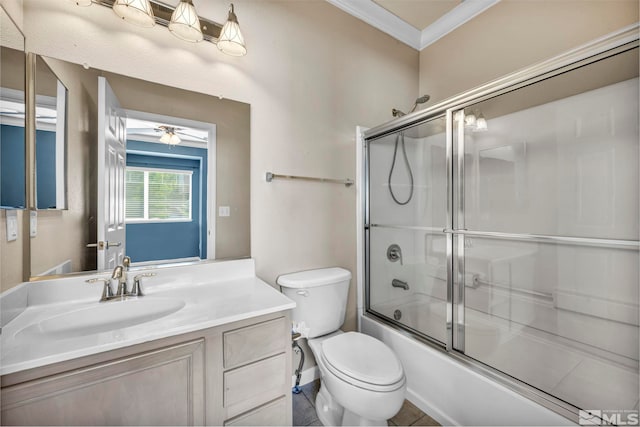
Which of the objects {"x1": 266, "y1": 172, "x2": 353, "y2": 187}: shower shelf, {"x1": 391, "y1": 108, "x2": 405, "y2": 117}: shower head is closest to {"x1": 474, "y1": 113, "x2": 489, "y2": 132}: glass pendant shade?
{"x1": 391, "y1": 108, "x2": 405, "y2": 117}: shower head

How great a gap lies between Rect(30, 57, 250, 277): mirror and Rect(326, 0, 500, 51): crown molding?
1.23 m

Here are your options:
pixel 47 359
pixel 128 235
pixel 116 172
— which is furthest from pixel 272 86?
pixel 47 359

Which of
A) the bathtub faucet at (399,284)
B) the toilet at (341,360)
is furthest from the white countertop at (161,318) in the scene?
A: the bathtub faucet at (399,284)

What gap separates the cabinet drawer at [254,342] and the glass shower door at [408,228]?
102cm

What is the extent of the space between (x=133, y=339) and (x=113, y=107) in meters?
1.03

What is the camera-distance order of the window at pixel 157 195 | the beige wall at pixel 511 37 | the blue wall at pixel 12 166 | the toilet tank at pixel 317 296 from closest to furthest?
1. the blue wall at pixel 12 166
2. the window at pixel 157 195
3. the beige wall at pixel 511 37
4. the toilet tank at pixel 317 296

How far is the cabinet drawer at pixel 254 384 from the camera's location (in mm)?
1016

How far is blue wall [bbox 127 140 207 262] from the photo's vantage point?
1274mm

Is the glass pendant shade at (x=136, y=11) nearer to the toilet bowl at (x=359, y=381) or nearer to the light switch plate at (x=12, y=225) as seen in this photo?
the light switch plate at (x=12, y=225)

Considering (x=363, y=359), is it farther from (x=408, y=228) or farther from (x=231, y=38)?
(x=231, y=38)

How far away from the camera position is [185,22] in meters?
1.25

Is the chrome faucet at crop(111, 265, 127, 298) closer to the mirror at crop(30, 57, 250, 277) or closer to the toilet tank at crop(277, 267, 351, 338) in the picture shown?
the mirror at crop(30, 57, 250, 277)

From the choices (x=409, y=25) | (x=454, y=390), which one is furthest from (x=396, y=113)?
(x=454, y=390)

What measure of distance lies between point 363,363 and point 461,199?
104 centimetres
